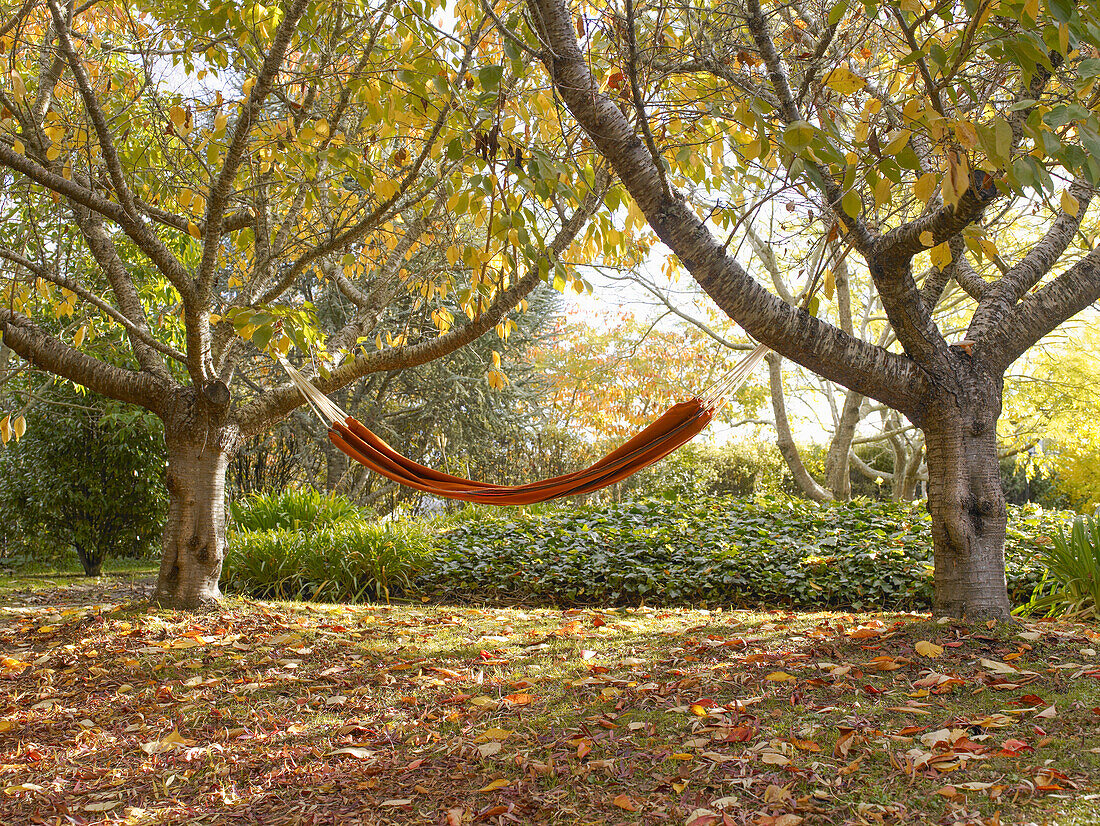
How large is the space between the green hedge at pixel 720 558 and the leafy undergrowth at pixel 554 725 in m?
1.05

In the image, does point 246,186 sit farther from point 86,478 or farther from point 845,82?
point 86,478

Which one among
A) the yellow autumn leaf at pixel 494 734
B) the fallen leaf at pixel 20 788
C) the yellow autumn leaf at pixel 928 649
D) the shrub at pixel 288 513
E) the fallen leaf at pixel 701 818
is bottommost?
the fallen leaf at pixel 20 788

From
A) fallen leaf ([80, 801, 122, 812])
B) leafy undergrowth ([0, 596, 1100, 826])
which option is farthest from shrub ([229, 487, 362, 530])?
fallen leaf ([80, 801, 122, 812])

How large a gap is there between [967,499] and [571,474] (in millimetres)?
1429

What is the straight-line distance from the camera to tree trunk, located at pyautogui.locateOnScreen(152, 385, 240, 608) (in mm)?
3145

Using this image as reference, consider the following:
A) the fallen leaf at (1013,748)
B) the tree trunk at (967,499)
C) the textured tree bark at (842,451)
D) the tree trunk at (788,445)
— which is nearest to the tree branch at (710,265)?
the tree trunk at (967,499)

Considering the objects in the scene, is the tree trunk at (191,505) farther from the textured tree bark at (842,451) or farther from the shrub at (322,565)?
the textured tree bark at (842,451)

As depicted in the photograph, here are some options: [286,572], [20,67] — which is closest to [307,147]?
[20,67]

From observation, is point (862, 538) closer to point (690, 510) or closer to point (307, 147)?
point (690, 510)

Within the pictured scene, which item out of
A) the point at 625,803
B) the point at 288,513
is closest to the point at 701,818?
the point at 625,803

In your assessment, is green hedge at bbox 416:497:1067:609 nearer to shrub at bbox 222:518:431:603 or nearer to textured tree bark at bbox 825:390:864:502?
shrub at bbox 222:518:431:603

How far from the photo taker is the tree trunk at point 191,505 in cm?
314

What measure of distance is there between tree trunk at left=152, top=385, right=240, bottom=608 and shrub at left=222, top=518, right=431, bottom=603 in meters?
0.96

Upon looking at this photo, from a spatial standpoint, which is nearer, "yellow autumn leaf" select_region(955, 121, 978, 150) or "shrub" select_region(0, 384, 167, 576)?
"yellow autumn leaf" select_region(955, 121, 978, 150)
